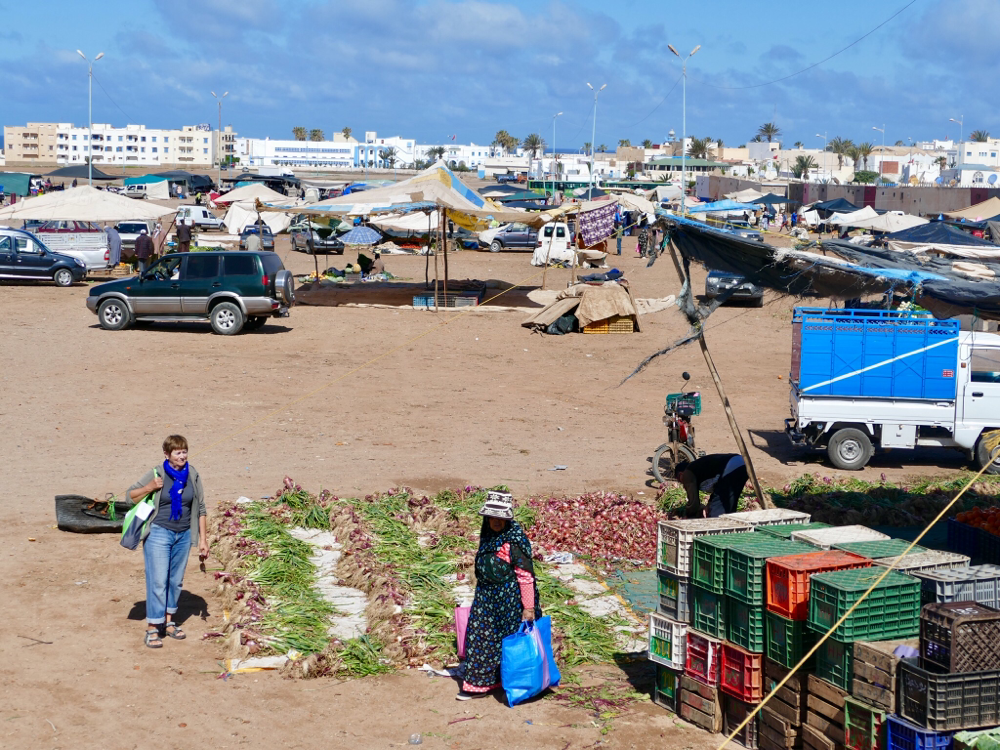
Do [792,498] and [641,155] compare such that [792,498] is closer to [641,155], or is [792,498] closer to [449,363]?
[449,363]

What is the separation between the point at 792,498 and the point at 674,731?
5.81 meters

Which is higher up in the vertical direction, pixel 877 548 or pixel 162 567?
pixel 877 548

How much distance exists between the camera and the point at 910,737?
17.7 feet

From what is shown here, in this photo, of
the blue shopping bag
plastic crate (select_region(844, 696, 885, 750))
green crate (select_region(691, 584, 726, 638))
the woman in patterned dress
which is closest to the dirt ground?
the blue shopping bag

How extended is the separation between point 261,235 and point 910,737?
37.1m

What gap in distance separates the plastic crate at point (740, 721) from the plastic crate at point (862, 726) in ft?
2.38

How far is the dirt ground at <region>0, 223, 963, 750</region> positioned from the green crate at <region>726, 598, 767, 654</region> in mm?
685

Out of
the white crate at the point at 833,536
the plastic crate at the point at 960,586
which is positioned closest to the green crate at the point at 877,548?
the white crate at the point at 833,536

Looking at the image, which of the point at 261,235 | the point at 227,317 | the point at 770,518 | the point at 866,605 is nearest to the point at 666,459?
the point at 770,518

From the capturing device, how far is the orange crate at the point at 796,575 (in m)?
6.05

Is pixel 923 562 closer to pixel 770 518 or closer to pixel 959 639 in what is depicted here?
pixel 959 639

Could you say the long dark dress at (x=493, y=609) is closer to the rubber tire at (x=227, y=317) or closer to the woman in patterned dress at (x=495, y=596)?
the woman in patterned dress at (x=495, y=596)

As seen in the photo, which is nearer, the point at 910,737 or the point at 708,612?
the point at 910,737

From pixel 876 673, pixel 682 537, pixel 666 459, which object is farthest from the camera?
pixel 666 459
